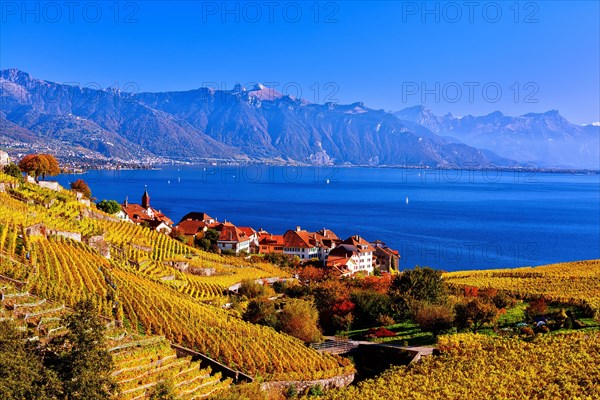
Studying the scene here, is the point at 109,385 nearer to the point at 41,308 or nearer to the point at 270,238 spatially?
the point at 41,308

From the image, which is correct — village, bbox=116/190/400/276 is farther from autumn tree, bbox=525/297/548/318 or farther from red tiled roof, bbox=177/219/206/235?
autumn tree, bbox=525/297/548/318

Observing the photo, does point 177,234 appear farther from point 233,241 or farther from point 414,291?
point 414,291

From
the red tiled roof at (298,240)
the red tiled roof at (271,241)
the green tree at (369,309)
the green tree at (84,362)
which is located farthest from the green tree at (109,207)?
the green tree at (84,362)

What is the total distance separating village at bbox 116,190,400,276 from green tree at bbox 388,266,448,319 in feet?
64.3

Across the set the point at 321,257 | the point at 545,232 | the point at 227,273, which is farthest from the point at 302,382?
the point at 545,232

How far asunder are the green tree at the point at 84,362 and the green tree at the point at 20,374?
0.46 m

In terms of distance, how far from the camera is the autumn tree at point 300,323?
27062mm

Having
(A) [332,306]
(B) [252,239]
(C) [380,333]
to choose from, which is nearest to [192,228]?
(B) [252,239]

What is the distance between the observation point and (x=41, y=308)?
19422mm

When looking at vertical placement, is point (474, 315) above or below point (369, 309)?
above

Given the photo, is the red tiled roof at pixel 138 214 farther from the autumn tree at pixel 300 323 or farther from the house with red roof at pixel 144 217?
the autumn tree at pixel 300 323

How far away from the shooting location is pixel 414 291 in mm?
33031

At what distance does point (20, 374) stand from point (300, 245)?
5037cm

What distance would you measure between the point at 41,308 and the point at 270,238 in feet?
155
